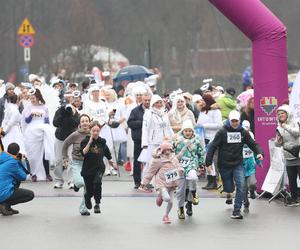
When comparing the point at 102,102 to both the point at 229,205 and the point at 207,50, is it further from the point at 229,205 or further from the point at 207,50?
the point at 207,50

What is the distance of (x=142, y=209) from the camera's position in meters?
19.1

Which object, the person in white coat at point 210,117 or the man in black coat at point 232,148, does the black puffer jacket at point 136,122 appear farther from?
the man in black coat at point 232,148

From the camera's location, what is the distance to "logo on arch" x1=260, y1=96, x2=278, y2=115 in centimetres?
2023

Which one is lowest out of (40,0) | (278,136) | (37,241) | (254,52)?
(37,241)

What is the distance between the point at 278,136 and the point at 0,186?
13.6 ft

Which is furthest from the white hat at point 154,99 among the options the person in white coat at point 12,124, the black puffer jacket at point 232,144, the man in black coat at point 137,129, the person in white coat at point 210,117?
the black puffer jacket at point 232,144

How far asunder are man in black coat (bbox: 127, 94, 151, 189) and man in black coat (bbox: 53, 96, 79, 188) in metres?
0.97

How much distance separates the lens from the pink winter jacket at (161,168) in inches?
693

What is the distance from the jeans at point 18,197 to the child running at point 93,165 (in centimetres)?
91

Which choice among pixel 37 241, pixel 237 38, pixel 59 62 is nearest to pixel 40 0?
pixel 59 62

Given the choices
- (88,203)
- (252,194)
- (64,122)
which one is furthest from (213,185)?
(88,203)

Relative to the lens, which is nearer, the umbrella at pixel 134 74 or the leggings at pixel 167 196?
the leggings at pixel 167 196

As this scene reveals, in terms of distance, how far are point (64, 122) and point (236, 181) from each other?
4.98 metres

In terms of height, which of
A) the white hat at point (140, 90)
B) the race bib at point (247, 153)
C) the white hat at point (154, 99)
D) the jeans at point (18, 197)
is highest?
the white hat at point (140, 90)
